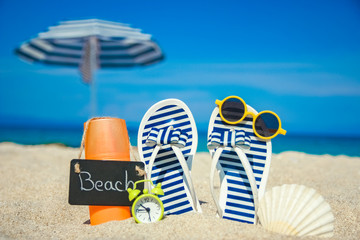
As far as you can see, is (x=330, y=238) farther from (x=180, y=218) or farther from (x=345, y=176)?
(x=345, y=176)

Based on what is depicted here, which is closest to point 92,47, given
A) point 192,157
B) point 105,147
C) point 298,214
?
point 105,147

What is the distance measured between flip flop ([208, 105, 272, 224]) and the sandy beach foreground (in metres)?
0.14

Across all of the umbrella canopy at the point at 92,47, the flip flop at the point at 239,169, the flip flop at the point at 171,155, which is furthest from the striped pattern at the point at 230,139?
the umbrella canopy at the point at 92,47

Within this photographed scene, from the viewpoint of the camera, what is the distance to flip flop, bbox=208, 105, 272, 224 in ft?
6.72

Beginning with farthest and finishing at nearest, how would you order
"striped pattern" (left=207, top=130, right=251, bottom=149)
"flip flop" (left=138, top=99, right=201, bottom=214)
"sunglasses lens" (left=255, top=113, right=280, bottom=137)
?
"flip flop" (left=138, top=99, right=201, bottom=214) < "sunglasses lens" (left=255, top=113, right=280, bottom=137) < "striped pattern" (left=207, top=130, right=251, bottom=149)

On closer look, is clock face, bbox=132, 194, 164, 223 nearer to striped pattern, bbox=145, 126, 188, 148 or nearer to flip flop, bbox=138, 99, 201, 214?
flip flop, bbox=138, 99, 201, 214

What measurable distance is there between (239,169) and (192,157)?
1.01 ft

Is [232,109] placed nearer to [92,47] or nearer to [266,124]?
[266,124]

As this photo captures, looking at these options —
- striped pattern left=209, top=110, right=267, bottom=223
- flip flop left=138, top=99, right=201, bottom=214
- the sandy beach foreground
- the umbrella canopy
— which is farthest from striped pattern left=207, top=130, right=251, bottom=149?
the umbrella canopy

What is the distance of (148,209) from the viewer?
198 cm

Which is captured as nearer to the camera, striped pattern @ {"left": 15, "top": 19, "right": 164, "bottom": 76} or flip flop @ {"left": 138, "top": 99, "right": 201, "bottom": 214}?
flip flop @ {"left": 138, "top": 99, "right": 201, "bottom": 214}

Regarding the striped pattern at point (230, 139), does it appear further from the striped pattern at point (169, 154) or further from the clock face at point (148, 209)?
the clock face at point (148, 209)

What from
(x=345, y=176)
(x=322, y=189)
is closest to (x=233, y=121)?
(x=322, y=189)

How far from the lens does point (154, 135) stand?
209 cm
